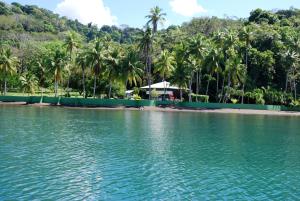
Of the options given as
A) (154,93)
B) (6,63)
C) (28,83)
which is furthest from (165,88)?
(6,63)

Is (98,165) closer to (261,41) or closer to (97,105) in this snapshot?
(97,105)

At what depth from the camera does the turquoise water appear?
899 inches

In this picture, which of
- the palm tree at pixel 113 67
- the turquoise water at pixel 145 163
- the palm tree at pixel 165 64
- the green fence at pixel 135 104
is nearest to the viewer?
the turquoise water at pixel 145 163

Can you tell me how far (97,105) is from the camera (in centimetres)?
9025

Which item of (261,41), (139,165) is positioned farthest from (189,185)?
(261,41)

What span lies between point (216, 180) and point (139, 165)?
6.31m

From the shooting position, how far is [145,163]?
3062 centimetres

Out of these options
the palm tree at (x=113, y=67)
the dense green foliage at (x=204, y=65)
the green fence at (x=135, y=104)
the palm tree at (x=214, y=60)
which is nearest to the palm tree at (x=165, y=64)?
the dense green foliage at (x=204, y=65)

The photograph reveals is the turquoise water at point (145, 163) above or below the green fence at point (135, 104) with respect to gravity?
below

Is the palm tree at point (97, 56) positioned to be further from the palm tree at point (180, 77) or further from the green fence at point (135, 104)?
the palm tree at point (180, 77)

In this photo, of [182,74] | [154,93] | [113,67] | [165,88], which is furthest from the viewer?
[165,88]

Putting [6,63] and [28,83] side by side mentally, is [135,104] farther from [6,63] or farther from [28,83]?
[6,63]

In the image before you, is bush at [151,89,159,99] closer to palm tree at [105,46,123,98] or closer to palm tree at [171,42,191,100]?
palm tree at [171,42,191,100]

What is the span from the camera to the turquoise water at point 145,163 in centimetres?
2284
